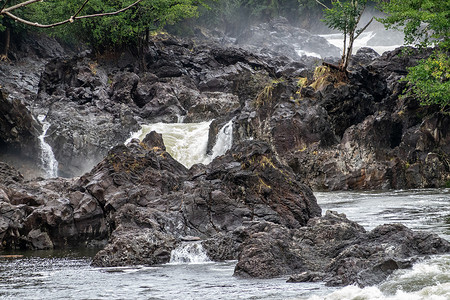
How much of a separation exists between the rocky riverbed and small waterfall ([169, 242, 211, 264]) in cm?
16

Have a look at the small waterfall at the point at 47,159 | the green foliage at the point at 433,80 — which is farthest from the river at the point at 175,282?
the small waterfall at the point at 47,159

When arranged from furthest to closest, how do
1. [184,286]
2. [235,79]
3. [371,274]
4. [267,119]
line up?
[235,79] → [267,119] → [184,286] → [371,274]

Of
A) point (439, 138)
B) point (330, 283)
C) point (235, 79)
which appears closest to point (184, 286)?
point (330, 283)

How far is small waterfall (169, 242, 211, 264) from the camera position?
10.6 meters

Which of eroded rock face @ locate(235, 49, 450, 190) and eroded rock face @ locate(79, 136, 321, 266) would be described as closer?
eroded rock face @ locate(79, 136, 321, 266)

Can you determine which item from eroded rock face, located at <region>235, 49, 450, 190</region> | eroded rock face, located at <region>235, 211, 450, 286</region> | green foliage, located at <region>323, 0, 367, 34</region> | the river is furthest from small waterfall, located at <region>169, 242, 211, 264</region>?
green foliage, located at <region>323, 0, 367, 34</region>

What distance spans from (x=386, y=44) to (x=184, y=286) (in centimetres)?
7682

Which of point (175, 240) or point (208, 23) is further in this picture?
point (208, 23)

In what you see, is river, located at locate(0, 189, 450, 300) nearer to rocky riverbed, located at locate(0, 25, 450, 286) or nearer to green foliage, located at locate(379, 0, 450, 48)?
rocky riverbed, located at locate(0, 25, 450, 286)

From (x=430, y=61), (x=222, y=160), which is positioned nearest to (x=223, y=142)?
(x=430, y=61)

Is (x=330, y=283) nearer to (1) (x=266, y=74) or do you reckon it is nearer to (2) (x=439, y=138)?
(2) (x=439, y=138)

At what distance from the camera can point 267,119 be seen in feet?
93.4

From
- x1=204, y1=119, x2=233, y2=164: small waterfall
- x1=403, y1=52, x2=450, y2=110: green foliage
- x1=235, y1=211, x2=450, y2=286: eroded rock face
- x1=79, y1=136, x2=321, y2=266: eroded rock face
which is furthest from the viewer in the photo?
x1=204, y1=119, x2=233, y2=164: small waterfall

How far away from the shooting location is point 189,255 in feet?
35.2
